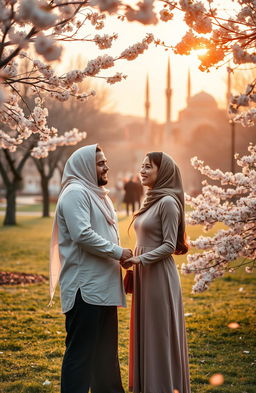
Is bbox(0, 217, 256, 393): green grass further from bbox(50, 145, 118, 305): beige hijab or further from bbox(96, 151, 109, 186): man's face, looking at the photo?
bbox(96, 151, 109, 186): man's face

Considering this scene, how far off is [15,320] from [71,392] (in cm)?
389

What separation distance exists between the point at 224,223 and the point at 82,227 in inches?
100.0

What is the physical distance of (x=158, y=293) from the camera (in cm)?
455

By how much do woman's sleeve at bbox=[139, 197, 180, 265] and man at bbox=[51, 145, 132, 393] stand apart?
27cm

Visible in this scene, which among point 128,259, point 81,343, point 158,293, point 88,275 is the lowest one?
point 81,343

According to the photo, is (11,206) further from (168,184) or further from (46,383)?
(168,184)

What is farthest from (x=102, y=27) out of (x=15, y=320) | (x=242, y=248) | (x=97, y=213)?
(x=15, y=320)

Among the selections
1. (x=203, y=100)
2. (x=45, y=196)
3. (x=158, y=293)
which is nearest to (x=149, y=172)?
(x=158, y=293)

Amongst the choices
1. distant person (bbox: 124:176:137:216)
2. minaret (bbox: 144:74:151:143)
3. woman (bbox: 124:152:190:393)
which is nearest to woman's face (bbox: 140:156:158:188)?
woman (bbox: 124:152:190:393)

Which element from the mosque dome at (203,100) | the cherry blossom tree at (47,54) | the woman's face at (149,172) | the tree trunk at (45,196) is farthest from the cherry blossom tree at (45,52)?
the mosque dome at (203,100)

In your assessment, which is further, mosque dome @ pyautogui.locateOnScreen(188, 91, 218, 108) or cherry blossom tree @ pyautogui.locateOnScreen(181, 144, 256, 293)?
mosque dome @ pyautogui.locateOnScreen(188, 91, 218, 108)

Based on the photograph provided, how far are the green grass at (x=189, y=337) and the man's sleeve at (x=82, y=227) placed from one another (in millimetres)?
1737

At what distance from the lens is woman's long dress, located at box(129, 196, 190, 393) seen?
14.7 ft

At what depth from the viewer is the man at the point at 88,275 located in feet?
13.6
